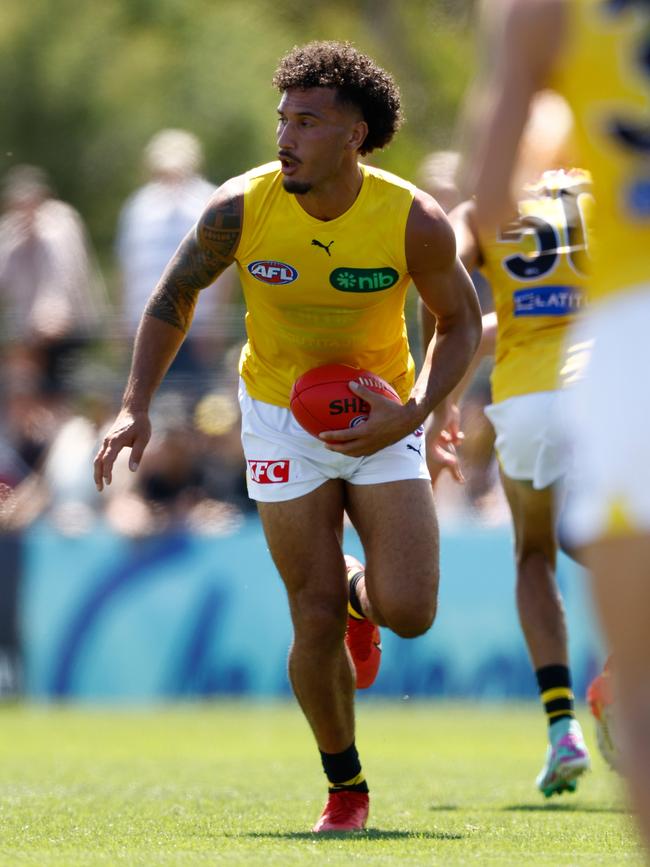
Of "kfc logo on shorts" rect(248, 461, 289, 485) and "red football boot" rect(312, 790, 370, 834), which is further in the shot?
"kfc logo on shorts" rect(248, 461, 289, 485)

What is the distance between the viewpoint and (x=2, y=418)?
1466 centimetres

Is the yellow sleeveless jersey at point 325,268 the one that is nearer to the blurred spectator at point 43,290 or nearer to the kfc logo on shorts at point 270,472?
the kfc logo on shorts at point 270,472

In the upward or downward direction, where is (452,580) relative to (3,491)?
downward

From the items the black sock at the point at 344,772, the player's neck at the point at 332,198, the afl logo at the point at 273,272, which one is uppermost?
the player's neck at the point at 332,198

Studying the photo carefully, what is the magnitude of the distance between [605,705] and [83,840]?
2724 millimetres

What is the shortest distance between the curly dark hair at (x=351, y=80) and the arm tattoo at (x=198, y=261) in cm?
50

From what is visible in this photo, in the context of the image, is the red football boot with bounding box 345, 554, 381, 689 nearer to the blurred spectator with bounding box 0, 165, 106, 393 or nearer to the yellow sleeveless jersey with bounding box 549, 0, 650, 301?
the yellow sleeveless jersey with bounding box 549, 0, 650, 301

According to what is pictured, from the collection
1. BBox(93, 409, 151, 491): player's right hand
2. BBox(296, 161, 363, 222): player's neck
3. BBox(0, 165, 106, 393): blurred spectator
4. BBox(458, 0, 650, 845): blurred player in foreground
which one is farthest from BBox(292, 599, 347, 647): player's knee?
BBox(0, 165, 106, 393): blurred spectator

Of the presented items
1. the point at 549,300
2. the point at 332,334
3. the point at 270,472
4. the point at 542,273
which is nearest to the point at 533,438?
the point at 549,300

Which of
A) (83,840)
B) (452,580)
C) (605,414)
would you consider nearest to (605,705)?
(83,840)

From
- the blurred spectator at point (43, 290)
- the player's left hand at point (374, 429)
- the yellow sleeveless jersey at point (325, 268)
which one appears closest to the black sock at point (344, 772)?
the player's left hand at point (374, 429)

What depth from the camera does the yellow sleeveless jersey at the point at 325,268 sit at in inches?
253

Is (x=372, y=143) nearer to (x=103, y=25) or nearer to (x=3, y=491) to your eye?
(x=3, y=491)

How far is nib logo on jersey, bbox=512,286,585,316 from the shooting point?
7.74 meters
